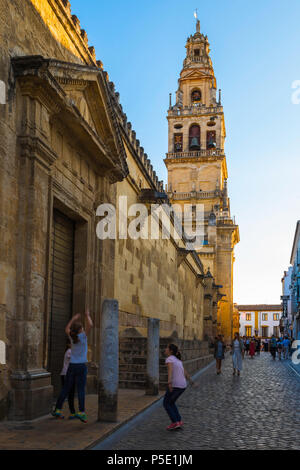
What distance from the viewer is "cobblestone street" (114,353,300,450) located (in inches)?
260

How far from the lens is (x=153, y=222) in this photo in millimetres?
19875

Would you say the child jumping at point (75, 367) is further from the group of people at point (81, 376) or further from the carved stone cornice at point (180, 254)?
the carved stone cornice at point (180, 254)

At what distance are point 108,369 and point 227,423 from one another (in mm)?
1964

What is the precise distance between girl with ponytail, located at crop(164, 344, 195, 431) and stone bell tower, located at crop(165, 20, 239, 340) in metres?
44.8

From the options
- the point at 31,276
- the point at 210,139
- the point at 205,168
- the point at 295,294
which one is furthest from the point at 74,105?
the point at 295,294

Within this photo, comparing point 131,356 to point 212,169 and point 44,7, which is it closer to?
point 44,7

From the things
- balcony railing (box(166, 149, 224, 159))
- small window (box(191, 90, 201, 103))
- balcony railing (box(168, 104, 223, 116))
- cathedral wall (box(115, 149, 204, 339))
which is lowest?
cathedral wall (box(115, 149, 204, 339))

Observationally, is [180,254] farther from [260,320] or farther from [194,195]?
[260,320]

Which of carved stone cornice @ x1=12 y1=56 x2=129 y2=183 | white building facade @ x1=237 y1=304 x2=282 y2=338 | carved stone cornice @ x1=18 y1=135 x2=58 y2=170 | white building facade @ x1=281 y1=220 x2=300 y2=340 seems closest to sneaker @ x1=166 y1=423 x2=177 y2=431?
carved stone cornice @ x1=18 y1=135 x2=58 y2=170

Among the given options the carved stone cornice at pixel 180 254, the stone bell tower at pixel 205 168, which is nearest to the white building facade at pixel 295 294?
the stone bell tower at pixel 205 168

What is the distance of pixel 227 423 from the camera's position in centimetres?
817

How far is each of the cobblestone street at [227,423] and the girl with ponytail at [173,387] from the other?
164 millimetres

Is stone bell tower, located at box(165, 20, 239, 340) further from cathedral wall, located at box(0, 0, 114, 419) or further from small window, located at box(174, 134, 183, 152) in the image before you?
cathedral wall, located at box(0, 0, 114, 419)
